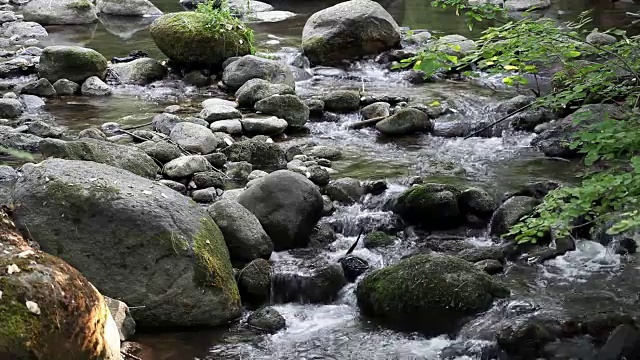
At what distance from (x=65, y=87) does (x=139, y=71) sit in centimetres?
133

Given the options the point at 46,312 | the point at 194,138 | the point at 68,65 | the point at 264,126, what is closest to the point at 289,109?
the point at 264,126

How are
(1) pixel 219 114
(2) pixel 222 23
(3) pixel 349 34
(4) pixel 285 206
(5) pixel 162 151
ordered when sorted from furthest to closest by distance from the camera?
(3) pixel 349 34 → (2) pixel 222 23 → (1) pixel 219 114 → (5) pixel 162 151 → (4) pixel 285 206

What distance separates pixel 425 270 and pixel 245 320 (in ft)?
4.59

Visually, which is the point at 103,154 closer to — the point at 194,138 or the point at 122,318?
the point at 194,138

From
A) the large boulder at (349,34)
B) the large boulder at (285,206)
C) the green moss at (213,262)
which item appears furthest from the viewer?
the large boulder at (349,34)

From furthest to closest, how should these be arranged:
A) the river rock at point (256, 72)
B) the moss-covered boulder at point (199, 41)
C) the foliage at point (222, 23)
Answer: the foliage at point (222, 23)
the moss-covered boulder at point (199, 41)
the river rock at point (256, 72)

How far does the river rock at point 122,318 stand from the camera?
5.27m

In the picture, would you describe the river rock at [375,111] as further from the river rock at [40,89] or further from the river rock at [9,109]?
the river rock at [40,89]

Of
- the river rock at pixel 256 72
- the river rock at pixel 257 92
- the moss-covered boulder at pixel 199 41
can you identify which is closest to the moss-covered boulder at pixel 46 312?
the river rock at pixel 257 92

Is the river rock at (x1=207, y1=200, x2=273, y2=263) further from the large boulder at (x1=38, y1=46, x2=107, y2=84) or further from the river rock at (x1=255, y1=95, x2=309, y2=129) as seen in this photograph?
the large boulder at (x1=38, y1=46, x2=107, y2=84)

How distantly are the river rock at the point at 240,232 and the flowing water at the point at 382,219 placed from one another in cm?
22

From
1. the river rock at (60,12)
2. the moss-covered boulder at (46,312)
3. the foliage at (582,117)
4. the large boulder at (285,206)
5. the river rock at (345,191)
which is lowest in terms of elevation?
the river rock at (60,12)

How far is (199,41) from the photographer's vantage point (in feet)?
44.4

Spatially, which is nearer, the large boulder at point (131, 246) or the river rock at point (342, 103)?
the large boulder at point (131, 246)
